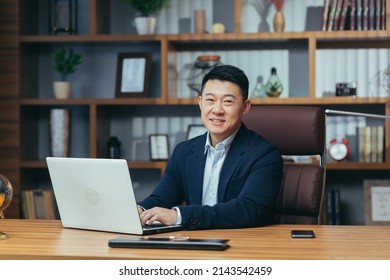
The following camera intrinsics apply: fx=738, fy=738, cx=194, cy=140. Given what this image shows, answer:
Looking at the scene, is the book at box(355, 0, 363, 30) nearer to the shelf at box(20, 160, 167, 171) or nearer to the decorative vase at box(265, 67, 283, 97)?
the decorative vase at box(265, 67, 283, 97)

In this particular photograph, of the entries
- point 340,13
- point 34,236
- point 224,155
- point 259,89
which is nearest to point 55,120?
point 259,89

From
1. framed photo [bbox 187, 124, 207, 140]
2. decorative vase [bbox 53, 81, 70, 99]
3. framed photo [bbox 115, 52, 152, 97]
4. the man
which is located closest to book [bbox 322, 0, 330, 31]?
framed photo [bbox 187, 124, 207, 140]

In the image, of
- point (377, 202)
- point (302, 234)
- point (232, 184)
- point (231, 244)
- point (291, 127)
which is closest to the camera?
point (231, 244)

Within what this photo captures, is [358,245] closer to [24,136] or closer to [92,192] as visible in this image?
[92,192]

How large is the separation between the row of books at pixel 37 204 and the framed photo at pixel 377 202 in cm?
197

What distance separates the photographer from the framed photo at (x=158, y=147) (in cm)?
475

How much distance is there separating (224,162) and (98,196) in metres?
0.65

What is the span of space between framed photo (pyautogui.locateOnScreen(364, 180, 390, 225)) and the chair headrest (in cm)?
175

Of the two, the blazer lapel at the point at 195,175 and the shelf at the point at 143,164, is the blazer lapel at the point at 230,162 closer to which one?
the blazer lapel at the point at 195,175

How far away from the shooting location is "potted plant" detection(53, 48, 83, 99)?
470 cm

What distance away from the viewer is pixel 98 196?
2182mm

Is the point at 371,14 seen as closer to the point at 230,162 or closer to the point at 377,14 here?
the point at 377,14

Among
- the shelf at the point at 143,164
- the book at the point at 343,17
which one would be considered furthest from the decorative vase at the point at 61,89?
the book at the point at 343,17

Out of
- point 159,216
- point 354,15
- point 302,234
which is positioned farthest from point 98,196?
point 354,15
